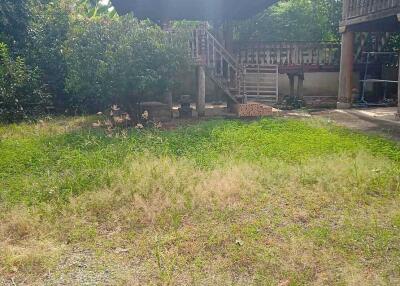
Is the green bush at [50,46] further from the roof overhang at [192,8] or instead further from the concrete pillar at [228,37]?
the concrete pillar at [228,37]

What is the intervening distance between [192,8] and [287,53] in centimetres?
408

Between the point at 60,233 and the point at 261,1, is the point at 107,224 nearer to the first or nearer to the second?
the point at 60,233

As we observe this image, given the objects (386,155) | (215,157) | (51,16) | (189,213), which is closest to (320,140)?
(386,155)

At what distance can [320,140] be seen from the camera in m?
8.13

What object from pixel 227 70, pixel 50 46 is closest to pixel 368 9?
pixel 227 70

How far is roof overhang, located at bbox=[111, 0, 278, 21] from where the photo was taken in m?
13.8

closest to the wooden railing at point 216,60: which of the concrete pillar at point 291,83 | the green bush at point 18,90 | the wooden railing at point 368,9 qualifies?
the wooden railing at point 368,9

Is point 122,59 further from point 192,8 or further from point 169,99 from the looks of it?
point 192,8

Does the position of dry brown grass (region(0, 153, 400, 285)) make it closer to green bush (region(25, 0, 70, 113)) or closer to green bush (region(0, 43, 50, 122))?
green bush (region(0, 43, 50, 122))

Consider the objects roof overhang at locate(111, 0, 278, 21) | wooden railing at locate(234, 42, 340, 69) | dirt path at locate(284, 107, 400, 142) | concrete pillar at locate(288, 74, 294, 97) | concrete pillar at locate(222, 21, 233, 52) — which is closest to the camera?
dirt path at locate(284, 107, 400, 142)

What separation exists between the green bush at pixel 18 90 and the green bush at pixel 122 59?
226 centimetres

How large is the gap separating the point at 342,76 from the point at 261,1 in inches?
150

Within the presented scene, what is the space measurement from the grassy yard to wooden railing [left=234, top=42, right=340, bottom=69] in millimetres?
8049

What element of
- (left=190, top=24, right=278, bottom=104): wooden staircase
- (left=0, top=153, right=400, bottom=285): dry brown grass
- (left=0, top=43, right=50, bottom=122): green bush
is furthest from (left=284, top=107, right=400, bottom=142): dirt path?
(left=0, top=43, right=50, bottom=122): green bush
